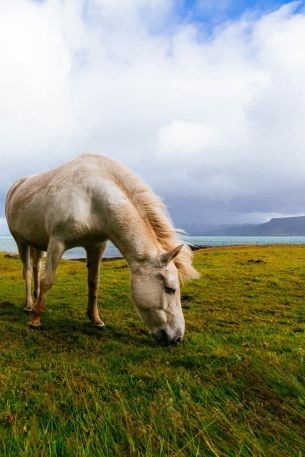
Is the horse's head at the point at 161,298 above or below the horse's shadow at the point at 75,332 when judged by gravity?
above

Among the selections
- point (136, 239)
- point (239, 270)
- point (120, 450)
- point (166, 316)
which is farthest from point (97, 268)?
point (239, 270)

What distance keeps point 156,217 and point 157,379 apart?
3092mm

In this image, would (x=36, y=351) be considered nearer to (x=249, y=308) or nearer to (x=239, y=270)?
(x=249, y=308)

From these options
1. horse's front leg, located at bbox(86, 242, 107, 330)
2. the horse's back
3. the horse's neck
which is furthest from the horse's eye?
horse's front leg, located at bbox(86, 242, 107, 330)

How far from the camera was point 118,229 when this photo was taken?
697 centimetres

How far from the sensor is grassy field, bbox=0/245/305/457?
263cm

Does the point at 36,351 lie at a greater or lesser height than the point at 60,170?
lesser

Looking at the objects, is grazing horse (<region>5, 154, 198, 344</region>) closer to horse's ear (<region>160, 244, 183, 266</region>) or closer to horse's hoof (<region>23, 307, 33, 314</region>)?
horse's ear (<region>160, 244, 183, 266</region>)

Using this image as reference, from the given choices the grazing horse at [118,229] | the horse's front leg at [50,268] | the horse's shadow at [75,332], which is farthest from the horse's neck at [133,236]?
the horse's shadow at [75,332]

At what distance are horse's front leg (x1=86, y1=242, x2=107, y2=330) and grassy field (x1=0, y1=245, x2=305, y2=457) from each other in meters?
0.28

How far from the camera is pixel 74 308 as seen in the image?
1038 cm

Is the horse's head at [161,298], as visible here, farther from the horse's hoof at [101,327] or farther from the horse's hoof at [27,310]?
the horse's hoof at [27,310]

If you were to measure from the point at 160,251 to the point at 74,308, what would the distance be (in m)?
4.70

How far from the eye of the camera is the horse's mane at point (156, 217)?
22.6 feet
